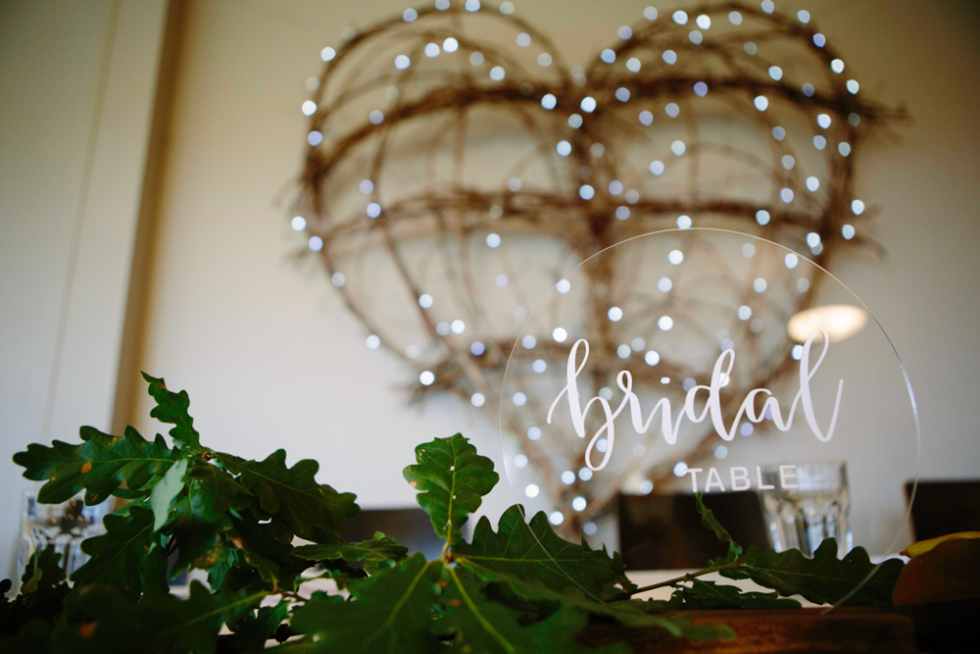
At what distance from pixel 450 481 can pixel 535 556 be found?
46 mm

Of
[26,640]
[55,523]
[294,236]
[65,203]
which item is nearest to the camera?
[26,640]

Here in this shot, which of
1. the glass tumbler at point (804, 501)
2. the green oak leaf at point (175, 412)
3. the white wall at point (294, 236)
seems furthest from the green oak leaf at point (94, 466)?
the white wall at point (294, 236)

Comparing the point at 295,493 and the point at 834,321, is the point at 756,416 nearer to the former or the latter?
the point at 834,321

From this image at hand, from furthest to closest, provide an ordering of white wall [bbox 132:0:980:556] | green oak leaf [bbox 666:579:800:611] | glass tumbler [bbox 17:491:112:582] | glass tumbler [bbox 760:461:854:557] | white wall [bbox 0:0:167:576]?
white wall [bbox 132:0:980:556] < white wall [bbox 0:0:167:576] < glass tumbler [bbox 17:491:112:582] < glass tumbler [bbox 760:461:854:557] < green oak leaf [bbox 666:579:800:611]

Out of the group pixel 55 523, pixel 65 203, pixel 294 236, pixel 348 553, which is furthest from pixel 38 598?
pixel 65 203

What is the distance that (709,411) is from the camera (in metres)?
0.36

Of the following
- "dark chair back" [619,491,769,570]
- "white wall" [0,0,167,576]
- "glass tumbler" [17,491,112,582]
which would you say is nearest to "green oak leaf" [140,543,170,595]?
"dark chair back" [619,491,769,570]

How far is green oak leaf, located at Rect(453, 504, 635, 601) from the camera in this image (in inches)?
8.4

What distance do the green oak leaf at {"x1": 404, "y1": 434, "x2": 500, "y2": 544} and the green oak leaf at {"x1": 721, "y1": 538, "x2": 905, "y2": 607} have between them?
124 millimetres

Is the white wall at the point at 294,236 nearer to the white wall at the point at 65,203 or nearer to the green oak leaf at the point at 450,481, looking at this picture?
the white wall at the point at 65,203

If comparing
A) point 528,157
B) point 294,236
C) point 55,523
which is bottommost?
point 55,523

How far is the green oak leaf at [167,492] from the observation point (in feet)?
0.57

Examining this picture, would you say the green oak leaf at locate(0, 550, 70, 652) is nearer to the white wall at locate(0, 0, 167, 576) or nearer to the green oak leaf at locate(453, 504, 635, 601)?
the green oak leaf at locate(453, 504, 635, 601)

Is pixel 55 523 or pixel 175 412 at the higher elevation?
pixel 175 412
